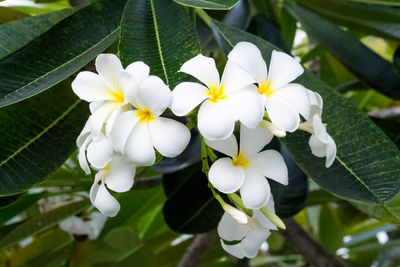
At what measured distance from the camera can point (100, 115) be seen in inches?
17.1

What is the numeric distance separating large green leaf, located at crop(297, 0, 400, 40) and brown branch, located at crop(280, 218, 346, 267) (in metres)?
0.45

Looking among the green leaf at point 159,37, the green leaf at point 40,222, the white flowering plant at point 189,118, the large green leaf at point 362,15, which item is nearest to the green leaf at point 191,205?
the white flowering plant at point 189,118

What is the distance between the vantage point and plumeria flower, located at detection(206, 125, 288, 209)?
421mm

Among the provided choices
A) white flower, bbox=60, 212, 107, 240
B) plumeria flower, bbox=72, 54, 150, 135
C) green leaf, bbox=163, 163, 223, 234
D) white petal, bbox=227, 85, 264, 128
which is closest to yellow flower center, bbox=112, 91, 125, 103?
plumeria flower, bbox=72, 54, 150, 135

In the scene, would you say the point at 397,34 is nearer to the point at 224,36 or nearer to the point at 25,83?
the point at 224,36

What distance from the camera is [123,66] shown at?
0.51m

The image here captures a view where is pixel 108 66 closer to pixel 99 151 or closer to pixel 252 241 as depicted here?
pixel 99 151

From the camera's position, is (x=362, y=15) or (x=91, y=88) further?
(x=362, y=15)

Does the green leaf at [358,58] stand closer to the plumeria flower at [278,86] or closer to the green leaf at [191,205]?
the green leaf at [191,205]

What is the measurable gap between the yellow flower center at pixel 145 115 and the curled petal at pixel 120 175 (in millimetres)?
41

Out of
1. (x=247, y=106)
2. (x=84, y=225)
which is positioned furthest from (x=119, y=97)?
(x=84, y=225)

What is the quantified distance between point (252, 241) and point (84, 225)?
0.74 m

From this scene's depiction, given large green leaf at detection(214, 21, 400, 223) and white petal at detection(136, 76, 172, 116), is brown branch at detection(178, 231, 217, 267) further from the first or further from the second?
white petal at detection(136, 76, 172, 116)

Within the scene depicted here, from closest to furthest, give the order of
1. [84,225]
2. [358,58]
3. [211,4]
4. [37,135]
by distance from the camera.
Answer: [211,4] < [37,135] < [358,58] < [84,225]
